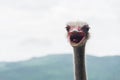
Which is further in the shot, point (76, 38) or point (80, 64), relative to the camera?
point (80, 64)

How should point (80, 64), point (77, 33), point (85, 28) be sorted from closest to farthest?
point (77, 33), point (85, 28), point (80, 64)

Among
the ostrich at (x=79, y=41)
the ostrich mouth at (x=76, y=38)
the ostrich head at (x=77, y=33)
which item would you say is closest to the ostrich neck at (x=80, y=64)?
the ostrich at (x=79, y=41)

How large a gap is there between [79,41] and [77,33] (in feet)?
0.71

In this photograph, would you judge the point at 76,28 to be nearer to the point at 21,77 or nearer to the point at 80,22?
the point at 80,22

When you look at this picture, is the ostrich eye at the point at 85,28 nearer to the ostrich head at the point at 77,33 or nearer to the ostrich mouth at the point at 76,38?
the ostrich head at the point at 77,33

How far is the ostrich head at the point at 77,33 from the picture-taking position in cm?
1416

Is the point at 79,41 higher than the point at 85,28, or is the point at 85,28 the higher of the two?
the point at 85,28

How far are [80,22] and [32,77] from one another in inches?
6934

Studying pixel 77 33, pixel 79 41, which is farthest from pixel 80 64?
pixel 77 33

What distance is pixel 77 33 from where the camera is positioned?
14195mm

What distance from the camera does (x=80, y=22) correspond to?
1470cm

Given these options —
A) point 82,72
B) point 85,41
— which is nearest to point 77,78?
point 82,72

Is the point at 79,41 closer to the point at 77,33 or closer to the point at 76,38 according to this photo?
the point at 76,38

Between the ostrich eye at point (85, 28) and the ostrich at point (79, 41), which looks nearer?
the ostrich at point (79, 41)
